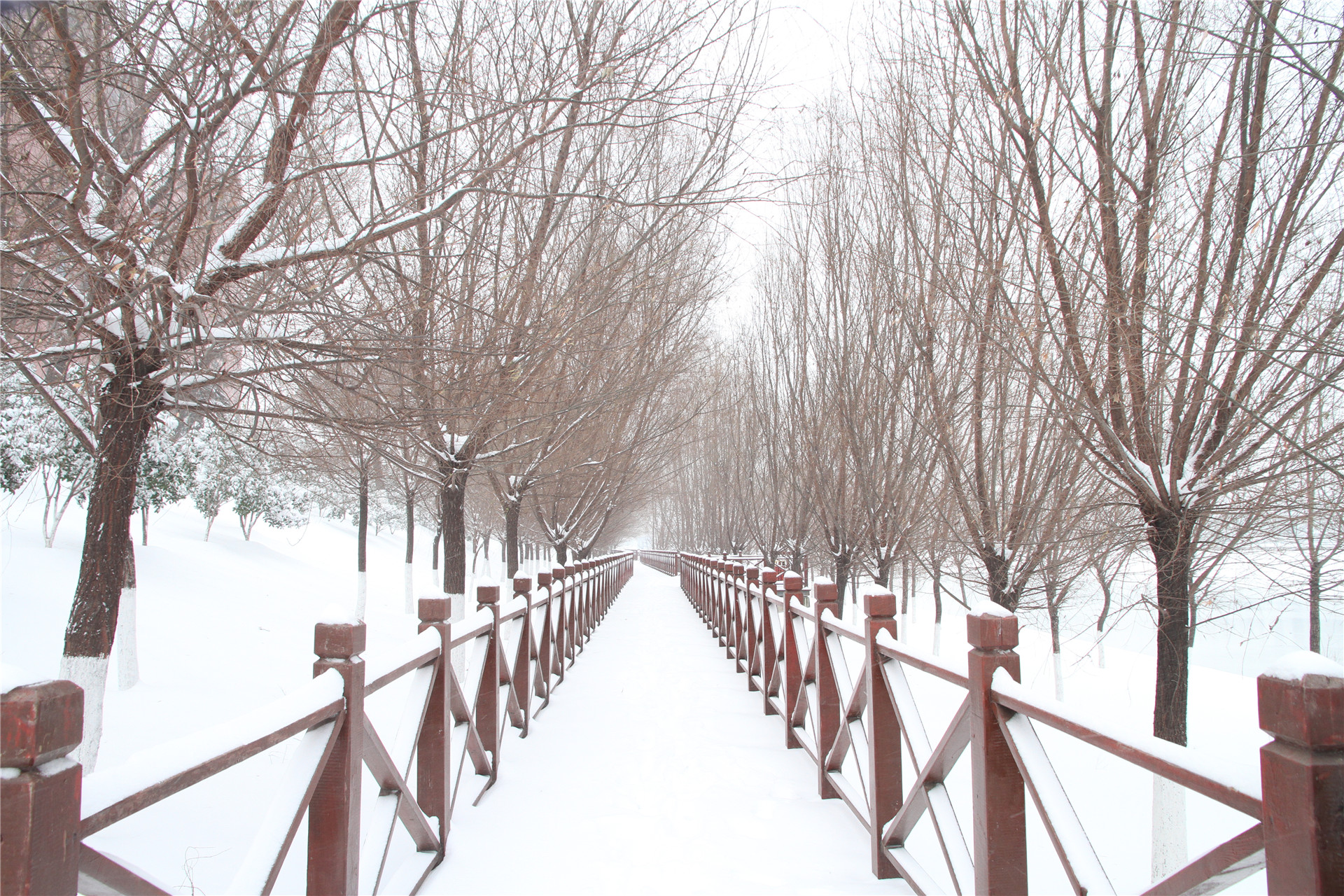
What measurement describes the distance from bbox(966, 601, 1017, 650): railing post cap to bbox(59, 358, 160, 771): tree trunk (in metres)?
4.34

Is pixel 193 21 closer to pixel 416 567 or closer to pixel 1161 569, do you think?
pixel 1161 569

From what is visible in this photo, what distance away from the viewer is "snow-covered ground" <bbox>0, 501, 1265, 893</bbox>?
3.14m

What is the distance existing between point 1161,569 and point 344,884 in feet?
15.3

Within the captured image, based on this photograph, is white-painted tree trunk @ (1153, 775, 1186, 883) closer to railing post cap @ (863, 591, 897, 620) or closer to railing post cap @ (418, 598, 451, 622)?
railing post cap @ (863, 591, 897, 620)

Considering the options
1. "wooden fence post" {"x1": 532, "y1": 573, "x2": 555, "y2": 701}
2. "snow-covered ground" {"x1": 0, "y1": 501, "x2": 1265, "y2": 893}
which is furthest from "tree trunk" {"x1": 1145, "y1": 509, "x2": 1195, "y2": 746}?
"wooden fence post" {"x1": 532, "y1": 573, "x2": 555, "y2": 701}

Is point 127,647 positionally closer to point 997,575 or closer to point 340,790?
point 340,790

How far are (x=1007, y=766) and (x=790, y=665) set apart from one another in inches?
116

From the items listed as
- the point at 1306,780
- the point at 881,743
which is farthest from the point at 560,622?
the point at 1306,780

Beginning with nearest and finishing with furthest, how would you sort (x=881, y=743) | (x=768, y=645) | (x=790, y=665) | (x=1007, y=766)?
(x=1007, y=766), (x=881, y=743), (x=790, y=665), (x=768, y=645)

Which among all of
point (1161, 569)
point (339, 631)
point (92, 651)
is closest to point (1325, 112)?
point (1161, 569)

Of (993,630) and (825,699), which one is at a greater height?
(993,630)

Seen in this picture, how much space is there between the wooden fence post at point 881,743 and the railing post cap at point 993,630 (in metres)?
0.79

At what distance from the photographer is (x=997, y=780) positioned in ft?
6.81

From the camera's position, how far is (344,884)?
2.04 m
